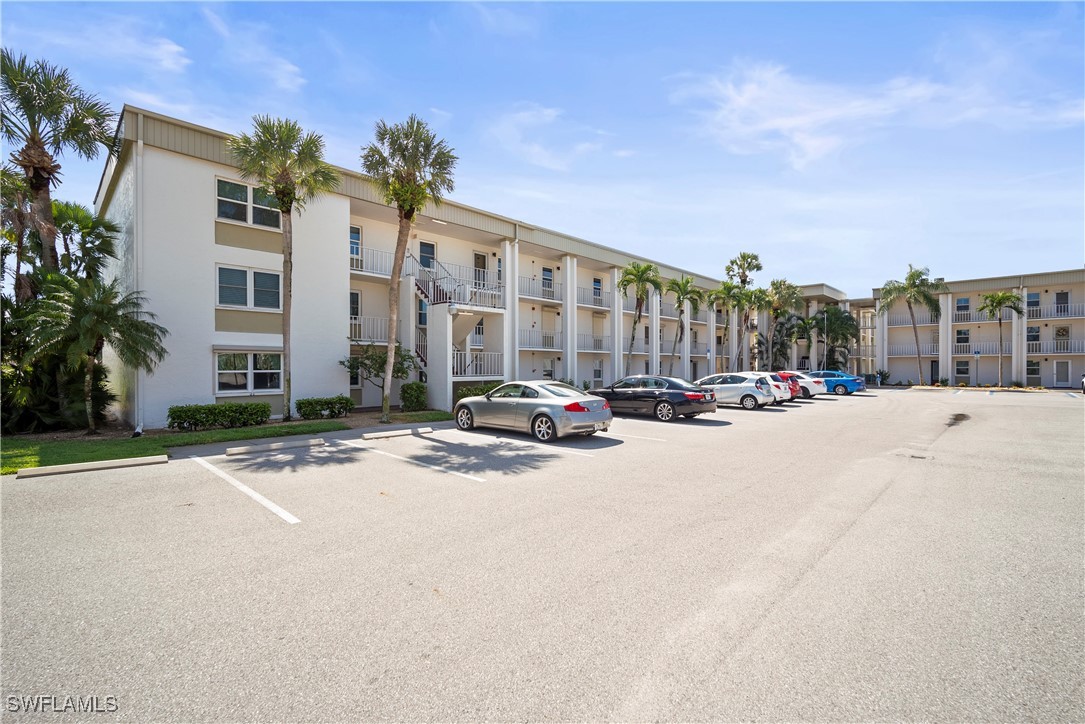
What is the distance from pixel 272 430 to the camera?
13062 millimetres

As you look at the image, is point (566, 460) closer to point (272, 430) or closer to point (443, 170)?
point (272, 430)

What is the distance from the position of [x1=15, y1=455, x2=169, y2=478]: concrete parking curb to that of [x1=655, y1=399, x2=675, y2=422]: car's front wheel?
12860mm

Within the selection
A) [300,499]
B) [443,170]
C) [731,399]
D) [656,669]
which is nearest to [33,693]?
[656,669]

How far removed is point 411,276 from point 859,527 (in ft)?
57.4

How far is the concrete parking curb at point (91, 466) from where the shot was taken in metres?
8.21

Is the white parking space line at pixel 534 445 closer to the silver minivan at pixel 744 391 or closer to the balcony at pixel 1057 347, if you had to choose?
the silver minivan at pixel 744 391

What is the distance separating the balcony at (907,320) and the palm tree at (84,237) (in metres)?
55.1

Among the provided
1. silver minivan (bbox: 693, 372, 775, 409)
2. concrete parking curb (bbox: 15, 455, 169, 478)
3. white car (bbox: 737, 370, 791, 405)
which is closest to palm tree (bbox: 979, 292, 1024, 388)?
white car (bbox: 737, 370, 791, 405)

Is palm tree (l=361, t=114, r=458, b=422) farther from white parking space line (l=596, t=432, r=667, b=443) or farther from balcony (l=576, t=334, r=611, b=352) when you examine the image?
balcony (l=576, t=334, r=611, b=352)

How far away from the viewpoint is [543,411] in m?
11.8

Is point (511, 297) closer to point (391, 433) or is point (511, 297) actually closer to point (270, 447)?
point (391, 433)

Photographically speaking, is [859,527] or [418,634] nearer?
[418,634]

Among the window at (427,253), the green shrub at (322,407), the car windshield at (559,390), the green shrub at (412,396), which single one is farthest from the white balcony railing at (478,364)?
the car windshield at (559,390)

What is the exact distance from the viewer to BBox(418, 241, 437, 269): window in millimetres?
22416
